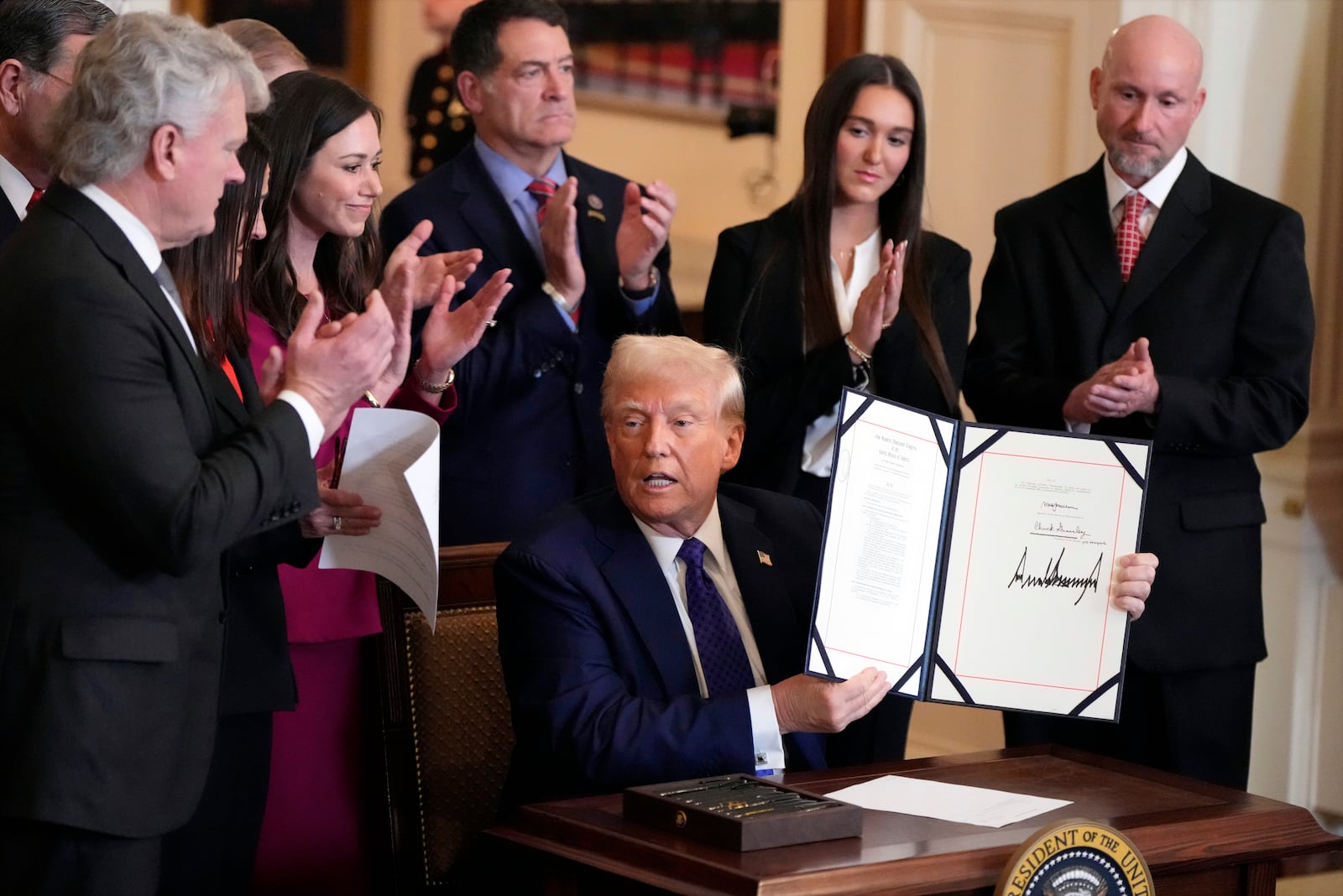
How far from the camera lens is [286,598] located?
9.01ft

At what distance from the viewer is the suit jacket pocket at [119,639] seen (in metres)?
1.83

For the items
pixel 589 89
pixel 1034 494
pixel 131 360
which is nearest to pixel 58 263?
pixel 131 360

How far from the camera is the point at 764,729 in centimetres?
227

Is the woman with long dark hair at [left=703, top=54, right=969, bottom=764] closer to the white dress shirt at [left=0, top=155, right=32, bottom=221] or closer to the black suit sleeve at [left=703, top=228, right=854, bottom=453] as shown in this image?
the black suit sleeve at [left=703, top=228, right=854, bottom=453]

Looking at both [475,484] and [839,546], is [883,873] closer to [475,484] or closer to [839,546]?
[839,546]

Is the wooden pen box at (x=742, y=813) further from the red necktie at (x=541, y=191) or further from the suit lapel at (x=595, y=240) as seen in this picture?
the red necktie at (x=541, y=191)

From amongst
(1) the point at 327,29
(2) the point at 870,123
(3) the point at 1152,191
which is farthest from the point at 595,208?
(1) the point at 327,29

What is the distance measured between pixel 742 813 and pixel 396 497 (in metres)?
0.69

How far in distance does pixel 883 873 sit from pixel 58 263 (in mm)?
1127

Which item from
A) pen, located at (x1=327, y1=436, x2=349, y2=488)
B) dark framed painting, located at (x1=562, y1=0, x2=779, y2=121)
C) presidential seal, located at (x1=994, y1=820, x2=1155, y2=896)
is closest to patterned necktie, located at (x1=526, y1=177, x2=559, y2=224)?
pen, located at (x1=327, y1=436, x2=349, y2=488)

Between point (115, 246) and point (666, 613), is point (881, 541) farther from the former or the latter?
point (115, 246)

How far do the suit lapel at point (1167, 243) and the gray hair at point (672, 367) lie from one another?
3.30 feet

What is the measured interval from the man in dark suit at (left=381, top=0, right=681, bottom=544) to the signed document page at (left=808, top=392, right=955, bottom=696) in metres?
1.04

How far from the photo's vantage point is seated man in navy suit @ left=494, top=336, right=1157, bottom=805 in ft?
7.39
